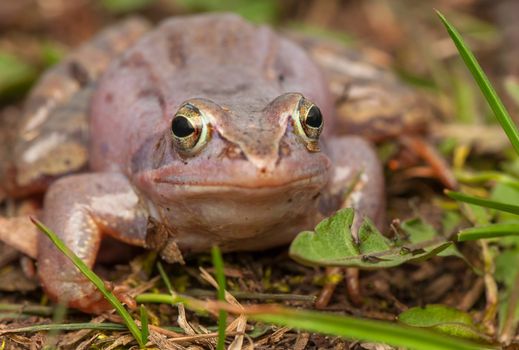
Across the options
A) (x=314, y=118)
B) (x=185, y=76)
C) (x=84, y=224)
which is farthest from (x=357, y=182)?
(x=84, y=224)

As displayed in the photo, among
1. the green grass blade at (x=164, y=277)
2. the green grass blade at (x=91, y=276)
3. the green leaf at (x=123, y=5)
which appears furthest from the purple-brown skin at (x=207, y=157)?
the green leaf at (x=123, y=5)

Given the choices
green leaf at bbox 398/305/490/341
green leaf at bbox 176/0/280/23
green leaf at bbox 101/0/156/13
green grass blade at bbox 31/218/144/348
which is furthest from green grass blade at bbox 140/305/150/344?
green leaf at bbox 101/0/156/13

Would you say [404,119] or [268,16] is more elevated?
[268,16]

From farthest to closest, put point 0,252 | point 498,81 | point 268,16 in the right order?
point 268,16
point 498,81
point 0,252

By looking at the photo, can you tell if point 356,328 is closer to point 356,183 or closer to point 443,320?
point 443,320

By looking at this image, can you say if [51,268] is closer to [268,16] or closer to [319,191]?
[319,191]

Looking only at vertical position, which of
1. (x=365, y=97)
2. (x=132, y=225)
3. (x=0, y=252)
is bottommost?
(x=0, y=252)

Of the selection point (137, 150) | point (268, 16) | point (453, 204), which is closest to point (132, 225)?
point (137, 150)
